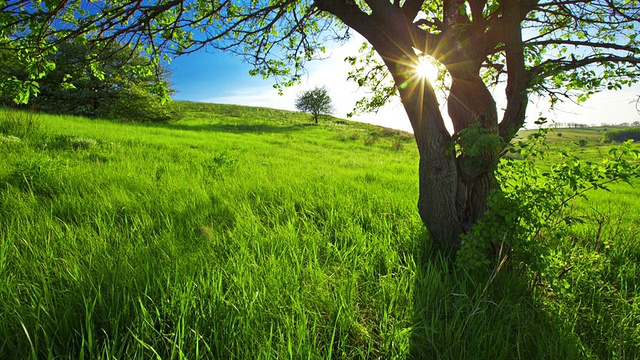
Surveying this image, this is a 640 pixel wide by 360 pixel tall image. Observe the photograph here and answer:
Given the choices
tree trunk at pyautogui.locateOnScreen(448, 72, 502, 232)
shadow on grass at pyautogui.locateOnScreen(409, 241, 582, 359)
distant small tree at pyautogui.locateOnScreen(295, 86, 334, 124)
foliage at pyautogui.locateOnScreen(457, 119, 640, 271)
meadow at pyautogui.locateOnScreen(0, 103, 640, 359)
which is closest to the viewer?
meadow at pyautogui.locateOnScreen(0, 103, 640, 359)

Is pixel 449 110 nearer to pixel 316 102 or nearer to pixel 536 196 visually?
pixel 536 196

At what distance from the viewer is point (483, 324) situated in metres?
1.48

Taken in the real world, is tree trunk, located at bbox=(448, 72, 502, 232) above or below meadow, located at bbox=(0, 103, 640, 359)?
above

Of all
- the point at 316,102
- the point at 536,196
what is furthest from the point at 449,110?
the point at 316,102

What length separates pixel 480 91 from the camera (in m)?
2.26

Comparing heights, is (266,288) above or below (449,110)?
below

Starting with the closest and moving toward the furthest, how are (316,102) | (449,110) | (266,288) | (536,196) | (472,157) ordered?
(266,288)
(536,196)
(472,157)
(449,110)
(316,102)

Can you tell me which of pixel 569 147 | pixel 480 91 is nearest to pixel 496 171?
pixel 569 147

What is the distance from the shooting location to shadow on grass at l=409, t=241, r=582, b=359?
1.37 metres

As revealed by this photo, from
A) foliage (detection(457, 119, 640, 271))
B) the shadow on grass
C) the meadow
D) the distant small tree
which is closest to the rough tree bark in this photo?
foliage (detection(457, 119, 640, 271))

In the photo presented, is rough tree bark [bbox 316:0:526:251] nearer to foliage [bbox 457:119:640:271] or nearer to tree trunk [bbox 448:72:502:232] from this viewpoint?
tree trunk [bbox 448:72:502:232]

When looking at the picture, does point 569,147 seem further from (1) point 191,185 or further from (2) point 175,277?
(1) point 191,185

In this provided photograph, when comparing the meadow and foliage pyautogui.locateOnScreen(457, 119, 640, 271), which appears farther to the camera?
foliage pyautogui.locateOnScreen(457, 119, 640, 271)

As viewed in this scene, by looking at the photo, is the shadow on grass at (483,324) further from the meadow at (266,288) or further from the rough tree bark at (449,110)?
the rough tree bark at (449,110)
